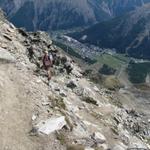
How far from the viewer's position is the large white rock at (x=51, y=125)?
3759 centimetres

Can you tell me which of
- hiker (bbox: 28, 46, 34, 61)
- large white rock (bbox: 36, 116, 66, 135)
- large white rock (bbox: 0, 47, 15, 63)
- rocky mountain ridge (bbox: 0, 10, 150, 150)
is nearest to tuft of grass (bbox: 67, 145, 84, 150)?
rocky mountain ridge (bbox: 0, 10, 150, 150)

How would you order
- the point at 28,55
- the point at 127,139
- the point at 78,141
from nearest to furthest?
1. the point at 78,141
2. the point at 127,139
3. the point at 28,55

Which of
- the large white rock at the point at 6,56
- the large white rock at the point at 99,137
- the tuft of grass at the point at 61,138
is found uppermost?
the large white rock at the point at 6,56

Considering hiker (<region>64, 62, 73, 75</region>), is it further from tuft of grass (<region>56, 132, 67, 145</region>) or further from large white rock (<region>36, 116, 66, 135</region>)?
tuft of grass (<region>56, 132, 67, 145</region>)

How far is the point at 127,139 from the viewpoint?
47719 millimetres

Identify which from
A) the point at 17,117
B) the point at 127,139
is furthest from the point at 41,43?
the point at 17,117

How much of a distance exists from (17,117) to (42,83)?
9.91 meters

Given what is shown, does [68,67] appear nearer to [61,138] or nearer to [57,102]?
[57,102]

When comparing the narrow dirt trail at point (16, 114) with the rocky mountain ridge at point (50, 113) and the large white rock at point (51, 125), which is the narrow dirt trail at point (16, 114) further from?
the large white rock at point (51, 125)

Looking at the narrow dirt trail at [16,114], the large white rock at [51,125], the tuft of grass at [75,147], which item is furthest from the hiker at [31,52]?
the tuft of grass at [75,147]

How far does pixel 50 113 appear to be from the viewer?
4125cm

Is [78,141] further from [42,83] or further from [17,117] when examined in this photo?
[42,83]

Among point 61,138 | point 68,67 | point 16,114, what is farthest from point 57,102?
point 68,67

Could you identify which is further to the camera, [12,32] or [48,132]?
[12,32]
